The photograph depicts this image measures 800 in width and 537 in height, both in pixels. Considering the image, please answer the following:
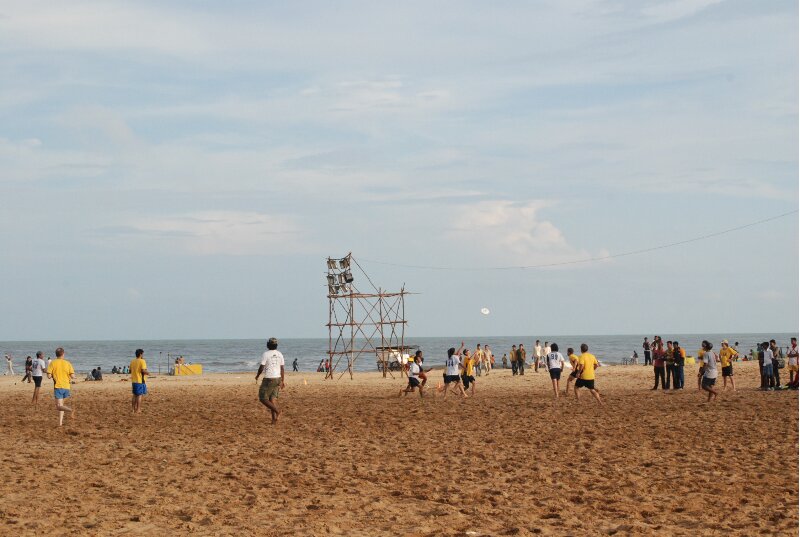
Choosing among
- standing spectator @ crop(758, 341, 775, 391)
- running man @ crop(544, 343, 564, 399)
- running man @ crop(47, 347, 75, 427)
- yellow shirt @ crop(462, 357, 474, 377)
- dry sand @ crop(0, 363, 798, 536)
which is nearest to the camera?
dry sand @ crop(0, 363, 798, 536)

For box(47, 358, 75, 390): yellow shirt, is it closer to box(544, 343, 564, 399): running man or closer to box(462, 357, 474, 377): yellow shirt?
box(462, 357, 474, 377): yellow shirt

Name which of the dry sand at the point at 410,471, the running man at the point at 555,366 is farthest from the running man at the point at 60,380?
the running man at the point at 555,366

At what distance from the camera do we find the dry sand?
8.64 metres

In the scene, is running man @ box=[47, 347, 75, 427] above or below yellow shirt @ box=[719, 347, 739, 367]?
below

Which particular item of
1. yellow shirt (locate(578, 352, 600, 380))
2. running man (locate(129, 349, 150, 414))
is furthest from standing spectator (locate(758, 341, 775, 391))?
running man (locate(129, 349, 150, 414))

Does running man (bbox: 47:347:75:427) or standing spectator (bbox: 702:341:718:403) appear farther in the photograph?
standing spectator (bbox: 702:341:718:403)

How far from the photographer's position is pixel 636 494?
32.1 feet

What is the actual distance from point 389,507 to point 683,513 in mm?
2918

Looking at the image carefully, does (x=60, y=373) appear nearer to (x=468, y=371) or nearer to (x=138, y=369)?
(x=138, y=369)

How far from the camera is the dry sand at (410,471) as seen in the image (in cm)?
864

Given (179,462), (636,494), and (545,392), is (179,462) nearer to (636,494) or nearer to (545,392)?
(636,494)

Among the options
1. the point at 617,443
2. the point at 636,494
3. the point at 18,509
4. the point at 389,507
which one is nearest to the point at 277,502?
the point at 389,507

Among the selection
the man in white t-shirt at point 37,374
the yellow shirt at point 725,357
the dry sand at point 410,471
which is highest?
the yellow shirt at point 725,357

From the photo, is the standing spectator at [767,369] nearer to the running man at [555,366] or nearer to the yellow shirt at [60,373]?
the running man at [555,366]
